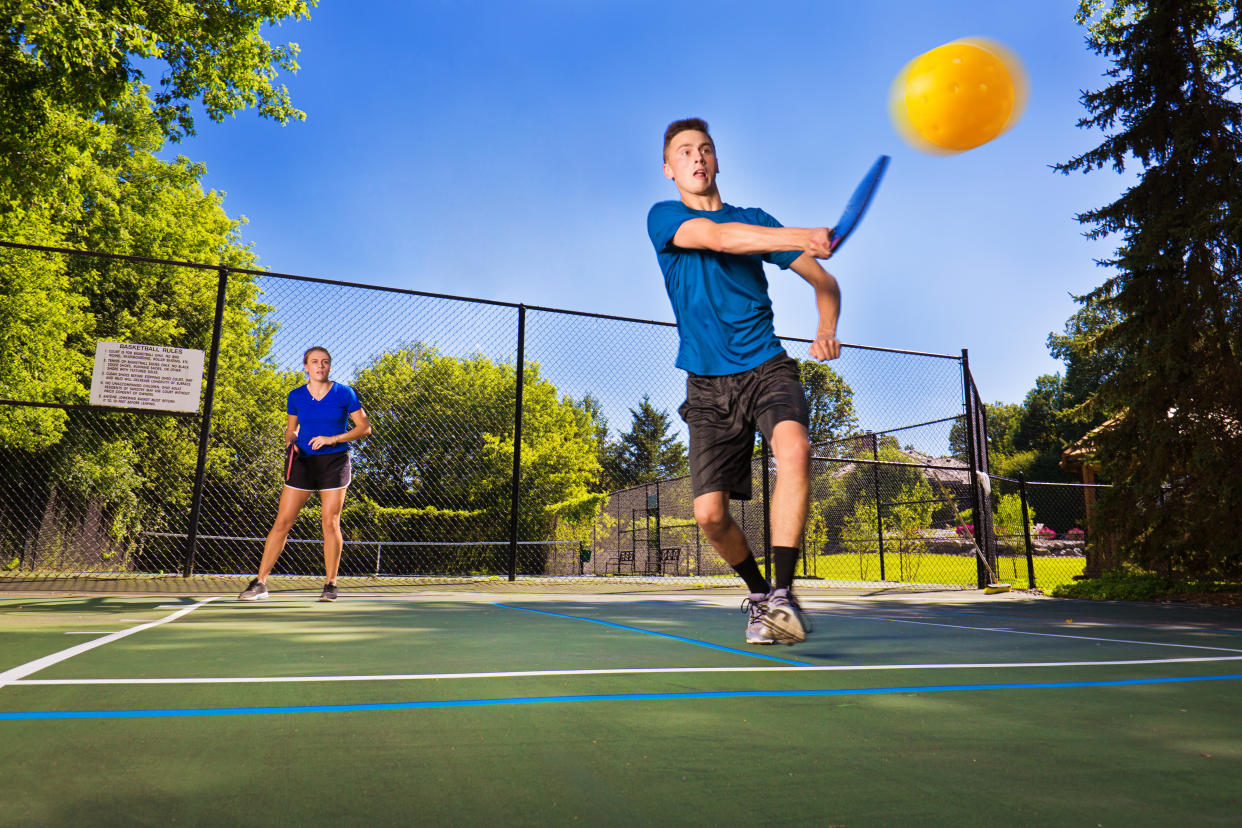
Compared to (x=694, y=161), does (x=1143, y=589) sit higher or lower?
lower

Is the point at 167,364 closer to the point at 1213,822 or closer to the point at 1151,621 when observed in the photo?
the point at 1213,822

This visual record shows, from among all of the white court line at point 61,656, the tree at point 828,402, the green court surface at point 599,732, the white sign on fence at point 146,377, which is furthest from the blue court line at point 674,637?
the tree at point 828,402

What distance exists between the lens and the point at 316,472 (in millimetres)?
5332

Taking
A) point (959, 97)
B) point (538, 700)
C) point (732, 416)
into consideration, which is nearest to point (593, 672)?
point (538, 700)

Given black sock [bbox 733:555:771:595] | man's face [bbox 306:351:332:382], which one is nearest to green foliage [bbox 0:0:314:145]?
man's face [bbox 306:351:332:382]

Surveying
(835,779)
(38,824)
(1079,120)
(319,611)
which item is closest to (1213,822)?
(835,779)

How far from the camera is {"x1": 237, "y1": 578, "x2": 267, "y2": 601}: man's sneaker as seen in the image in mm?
5059

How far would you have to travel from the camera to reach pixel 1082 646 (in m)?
3.26

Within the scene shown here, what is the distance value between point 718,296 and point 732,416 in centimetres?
45

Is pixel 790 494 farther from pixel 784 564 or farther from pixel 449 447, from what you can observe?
pixel 449 447

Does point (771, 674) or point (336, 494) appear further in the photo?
point (336, 494)

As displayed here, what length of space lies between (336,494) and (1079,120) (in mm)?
10567

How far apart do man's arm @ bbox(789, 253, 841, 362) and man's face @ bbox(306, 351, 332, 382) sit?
394 cm

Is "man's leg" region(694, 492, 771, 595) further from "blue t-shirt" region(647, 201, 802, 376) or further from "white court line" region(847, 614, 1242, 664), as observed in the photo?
"white court line" region(847, 614, 1242, 664)
